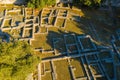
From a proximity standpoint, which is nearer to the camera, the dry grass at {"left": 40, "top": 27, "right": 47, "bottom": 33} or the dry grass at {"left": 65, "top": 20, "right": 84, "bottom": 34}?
the dry grass at {"left": 40, "top": 27, "right": 47, "bottom": 33}

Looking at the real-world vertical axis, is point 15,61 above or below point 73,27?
above

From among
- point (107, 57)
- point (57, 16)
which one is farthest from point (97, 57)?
point (57, 16)

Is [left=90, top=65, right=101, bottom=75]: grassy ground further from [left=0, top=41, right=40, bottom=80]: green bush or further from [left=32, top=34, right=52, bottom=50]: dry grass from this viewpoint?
[left=0, top=41, right=40, bottom=80]: green bush

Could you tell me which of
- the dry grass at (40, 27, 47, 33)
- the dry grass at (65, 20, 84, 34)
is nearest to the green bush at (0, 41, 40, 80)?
the dry grass at (40, 27, 47, 33)

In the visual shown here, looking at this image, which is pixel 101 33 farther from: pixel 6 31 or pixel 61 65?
pixel 6 31

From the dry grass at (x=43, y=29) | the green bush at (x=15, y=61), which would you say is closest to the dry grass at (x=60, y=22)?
the dry grass at (x=43, y=29)

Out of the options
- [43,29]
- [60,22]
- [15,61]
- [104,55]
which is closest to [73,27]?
[60,22]

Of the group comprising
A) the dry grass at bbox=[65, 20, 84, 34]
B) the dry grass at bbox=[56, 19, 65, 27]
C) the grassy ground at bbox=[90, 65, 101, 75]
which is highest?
the dry grass at bbox=[56, 19, 65, 27]

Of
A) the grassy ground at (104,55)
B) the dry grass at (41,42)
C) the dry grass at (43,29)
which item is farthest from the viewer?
the dry grass at (43,29)

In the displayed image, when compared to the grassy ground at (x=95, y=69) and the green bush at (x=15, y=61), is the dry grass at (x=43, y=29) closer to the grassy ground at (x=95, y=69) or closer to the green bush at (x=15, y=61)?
the grassy ground at (x=95, y=69)

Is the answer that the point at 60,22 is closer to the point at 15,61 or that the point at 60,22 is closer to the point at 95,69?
the point at 95,69

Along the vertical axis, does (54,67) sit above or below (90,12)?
below
